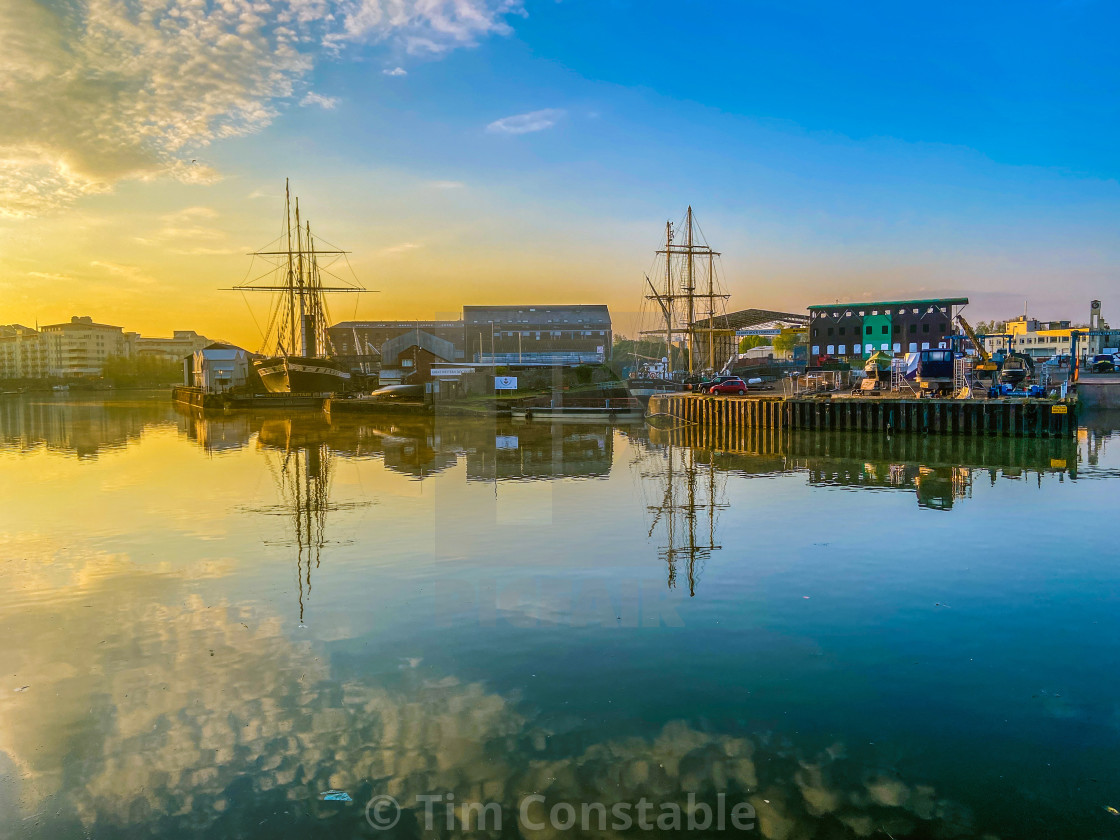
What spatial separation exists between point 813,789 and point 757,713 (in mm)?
1506

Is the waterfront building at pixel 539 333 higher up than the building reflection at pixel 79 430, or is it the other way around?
the waterfront building at pixel 539 333

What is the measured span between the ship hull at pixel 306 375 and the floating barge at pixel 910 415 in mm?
48228

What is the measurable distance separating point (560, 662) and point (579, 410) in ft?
158

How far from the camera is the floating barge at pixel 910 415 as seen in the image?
39406 millimetres

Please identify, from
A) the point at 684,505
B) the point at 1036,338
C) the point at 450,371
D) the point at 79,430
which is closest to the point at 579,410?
the point at 450,371

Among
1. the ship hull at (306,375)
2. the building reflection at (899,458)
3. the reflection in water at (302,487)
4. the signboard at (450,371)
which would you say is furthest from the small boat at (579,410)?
the ship hull at (306,375)

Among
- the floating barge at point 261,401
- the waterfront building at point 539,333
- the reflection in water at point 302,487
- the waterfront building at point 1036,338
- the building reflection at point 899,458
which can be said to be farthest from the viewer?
the waterfront building at point 1036,338

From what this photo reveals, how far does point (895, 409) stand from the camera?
138ft

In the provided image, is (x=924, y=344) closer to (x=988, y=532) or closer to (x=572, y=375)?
(x=572, y=375)

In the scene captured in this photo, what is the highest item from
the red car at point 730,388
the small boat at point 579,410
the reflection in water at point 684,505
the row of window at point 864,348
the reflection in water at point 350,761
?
the row of window at point 864,348

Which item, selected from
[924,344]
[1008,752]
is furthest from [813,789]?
[924,344]

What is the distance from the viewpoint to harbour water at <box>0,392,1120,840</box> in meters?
7.12

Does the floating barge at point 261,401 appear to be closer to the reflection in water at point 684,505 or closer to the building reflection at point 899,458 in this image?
the building reflection at point 899,458

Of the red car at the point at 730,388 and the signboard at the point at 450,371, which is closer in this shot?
the red car at the point at 730,388
